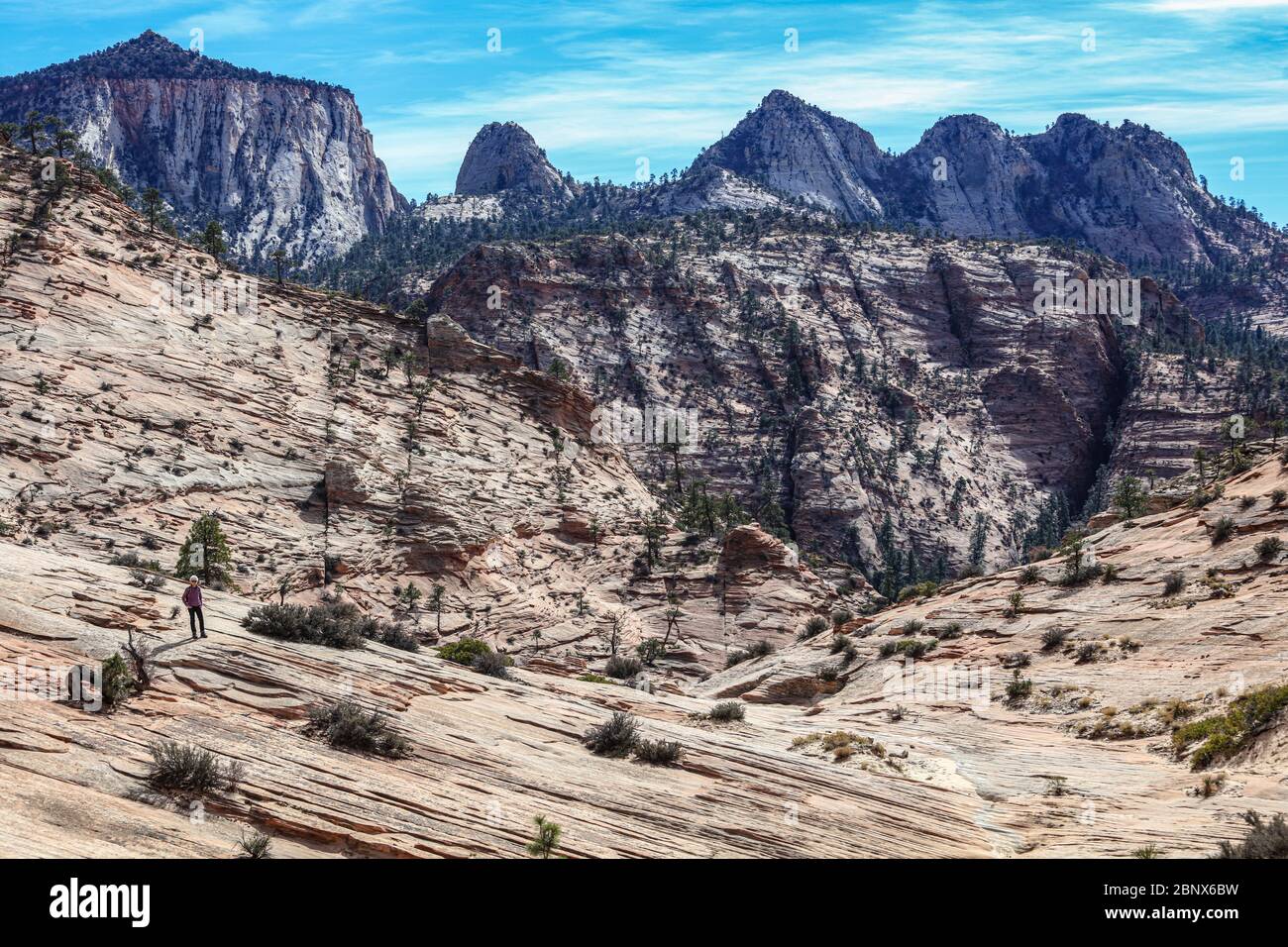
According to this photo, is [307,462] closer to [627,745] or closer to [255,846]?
[627,745]

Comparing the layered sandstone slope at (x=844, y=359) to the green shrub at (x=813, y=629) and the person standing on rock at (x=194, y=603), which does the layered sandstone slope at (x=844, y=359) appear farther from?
the person standing on rock at (x=194, y=603)

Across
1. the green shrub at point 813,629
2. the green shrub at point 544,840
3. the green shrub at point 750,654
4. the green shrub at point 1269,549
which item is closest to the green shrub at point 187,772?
the green shrub at point 544,840

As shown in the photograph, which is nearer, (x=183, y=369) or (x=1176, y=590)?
(x=1176, y=590)

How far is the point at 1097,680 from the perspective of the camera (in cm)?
3044

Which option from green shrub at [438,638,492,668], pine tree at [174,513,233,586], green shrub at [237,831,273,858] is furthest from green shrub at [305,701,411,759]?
pine tree at [174,513,233,586]

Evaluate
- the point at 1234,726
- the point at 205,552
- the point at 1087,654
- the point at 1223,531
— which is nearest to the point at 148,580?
the point at 205,552

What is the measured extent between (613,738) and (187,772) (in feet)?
27.9

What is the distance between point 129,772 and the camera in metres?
13.8
